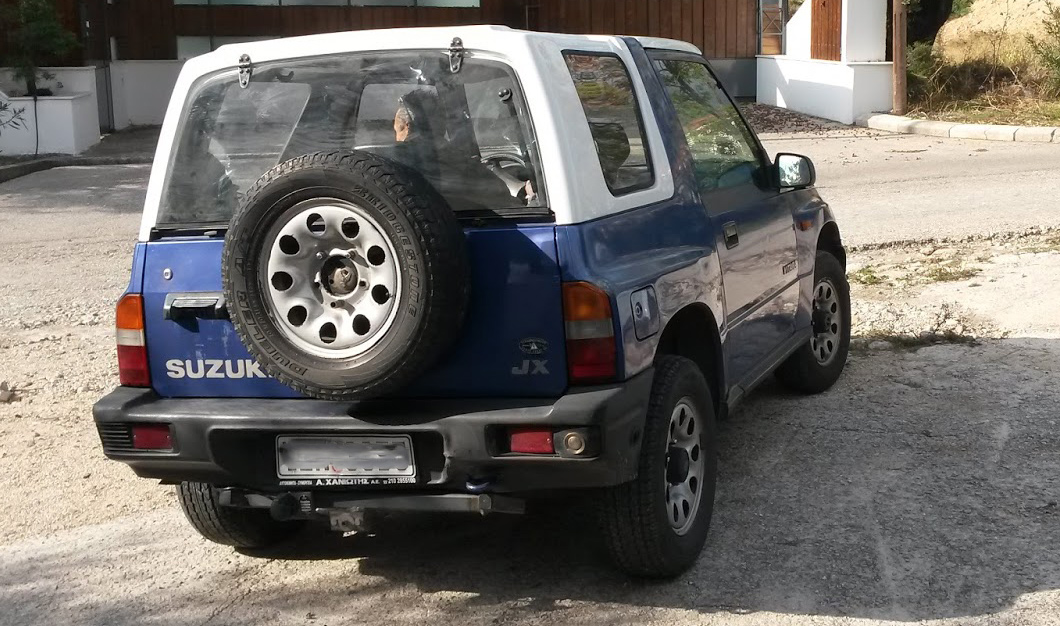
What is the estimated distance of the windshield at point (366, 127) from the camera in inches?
160

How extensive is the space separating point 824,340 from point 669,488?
2501 millimetres

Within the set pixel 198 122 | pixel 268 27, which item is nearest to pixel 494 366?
pixel 198 122

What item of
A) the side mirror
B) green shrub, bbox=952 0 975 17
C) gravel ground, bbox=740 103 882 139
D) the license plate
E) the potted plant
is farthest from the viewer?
green shrub, bbox=952 0 975 17

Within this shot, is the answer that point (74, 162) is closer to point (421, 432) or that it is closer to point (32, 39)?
point (32, 39)

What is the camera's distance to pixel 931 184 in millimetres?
13984

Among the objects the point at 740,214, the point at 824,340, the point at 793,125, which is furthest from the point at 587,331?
the point at 793,125

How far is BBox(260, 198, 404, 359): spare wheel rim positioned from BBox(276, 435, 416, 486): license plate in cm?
34

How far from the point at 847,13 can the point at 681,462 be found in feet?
58.1

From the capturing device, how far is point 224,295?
4.01m

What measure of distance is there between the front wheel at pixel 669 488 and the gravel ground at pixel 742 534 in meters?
0.14

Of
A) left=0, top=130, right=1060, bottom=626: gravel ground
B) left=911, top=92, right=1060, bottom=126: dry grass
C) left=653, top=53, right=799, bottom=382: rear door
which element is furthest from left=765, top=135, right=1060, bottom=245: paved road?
left=653, top=53, right=799, bottom=382: rear door

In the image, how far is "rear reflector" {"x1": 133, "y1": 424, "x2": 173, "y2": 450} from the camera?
13.8 feet

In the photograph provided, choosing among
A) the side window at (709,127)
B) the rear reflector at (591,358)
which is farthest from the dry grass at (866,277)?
the rear reflector at (591,358)

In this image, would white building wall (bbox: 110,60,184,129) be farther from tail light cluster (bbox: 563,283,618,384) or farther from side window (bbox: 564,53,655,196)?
tail light cluster (bbox: 563,283,618,384)
